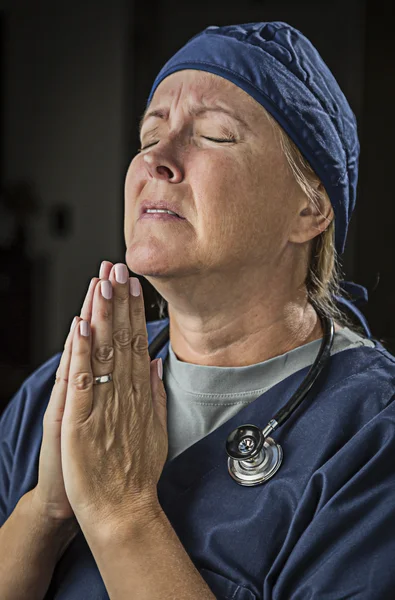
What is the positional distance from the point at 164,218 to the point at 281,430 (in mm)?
401

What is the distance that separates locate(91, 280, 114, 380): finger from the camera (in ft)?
3.64

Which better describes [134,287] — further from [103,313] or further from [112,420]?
[112,420]

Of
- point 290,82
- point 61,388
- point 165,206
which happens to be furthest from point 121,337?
point 290,82

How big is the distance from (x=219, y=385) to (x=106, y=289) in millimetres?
304

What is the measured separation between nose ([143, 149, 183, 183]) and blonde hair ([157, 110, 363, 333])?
8.7 inches

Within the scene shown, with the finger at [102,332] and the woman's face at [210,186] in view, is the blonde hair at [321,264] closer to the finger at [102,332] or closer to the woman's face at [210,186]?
the woman's face at [210,186]

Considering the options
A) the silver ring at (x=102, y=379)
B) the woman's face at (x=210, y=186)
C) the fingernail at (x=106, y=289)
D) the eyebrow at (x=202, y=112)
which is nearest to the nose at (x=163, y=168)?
the woman's face at (x=210, y=186)

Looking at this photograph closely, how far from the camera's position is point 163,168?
1.21 meters

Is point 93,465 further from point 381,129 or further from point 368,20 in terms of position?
point 368,20

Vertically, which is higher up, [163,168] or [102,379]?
[163,168]

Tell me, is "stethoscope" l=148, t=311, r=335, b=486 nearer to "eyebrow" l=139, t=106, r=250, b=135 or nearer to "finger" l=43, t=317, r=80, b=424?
"finger" l=43, t=317, r=80, b=424

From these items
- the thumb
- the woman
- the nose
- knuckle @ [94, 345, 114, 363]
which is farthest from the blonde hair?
knuckle @ [94, 345, 114, 363]

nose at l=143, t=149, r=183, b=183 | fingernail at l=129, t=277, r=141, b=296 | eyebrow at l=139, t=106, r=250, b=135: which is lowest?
fingernail at l=129, t=277, r=141, b=296

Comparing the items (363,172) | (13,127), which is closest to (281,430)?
(363,172)
